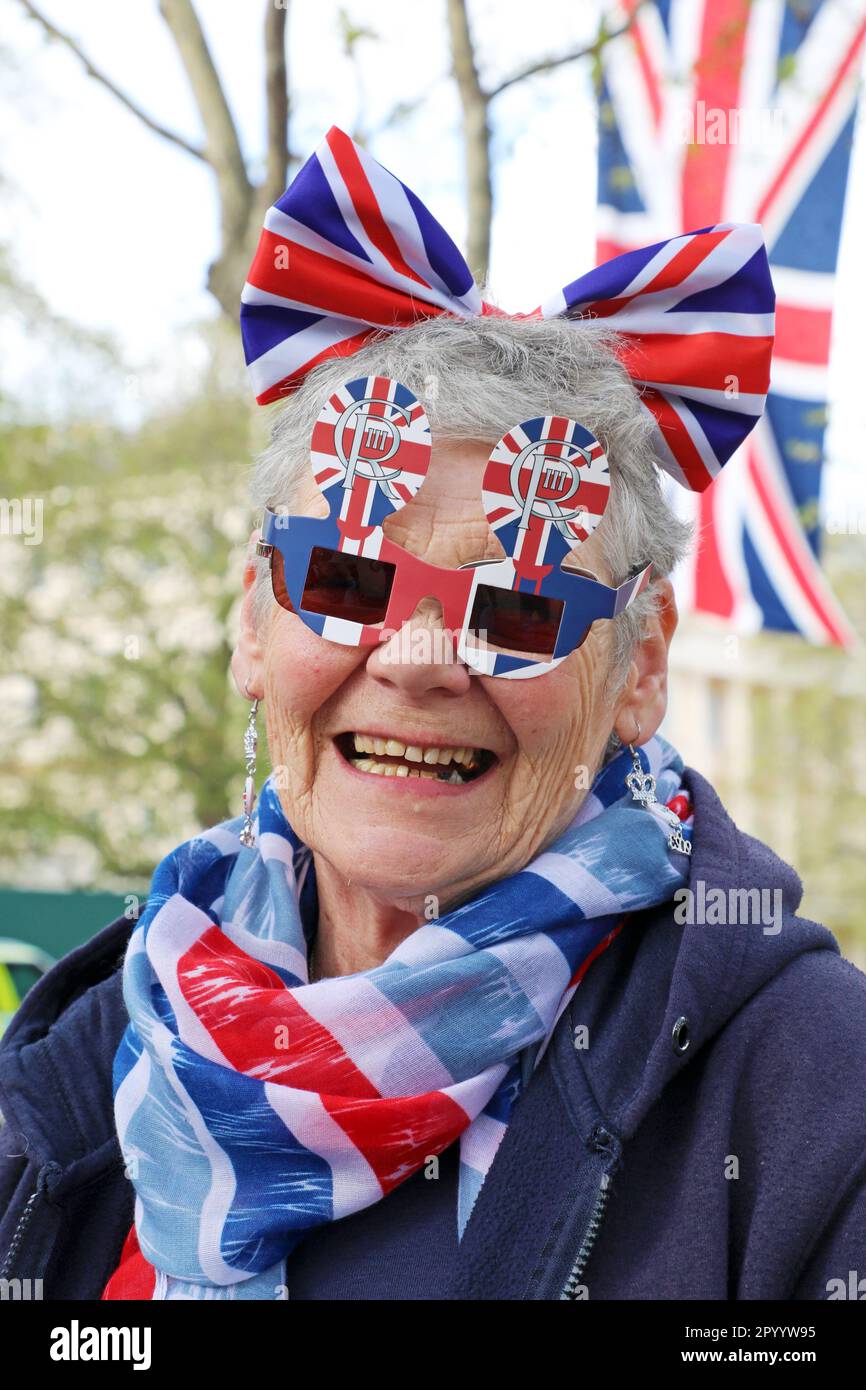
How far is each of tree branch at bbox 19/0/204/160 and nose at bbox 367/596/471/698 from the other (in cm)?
434

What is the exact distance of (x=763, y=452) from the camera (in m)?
7.03

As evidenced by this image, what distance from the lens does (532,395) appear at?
7.09 feet

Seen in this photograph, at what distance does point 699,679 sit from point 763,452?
68.8 ft

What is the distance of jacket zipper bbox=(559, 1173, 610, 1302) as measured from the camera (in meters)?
1.88

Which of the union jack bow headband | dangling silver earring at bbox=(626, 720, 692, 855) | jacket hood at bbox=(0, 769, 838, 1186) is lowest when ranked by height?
jacket hood at bbox=(0, 769, 838, 1186)

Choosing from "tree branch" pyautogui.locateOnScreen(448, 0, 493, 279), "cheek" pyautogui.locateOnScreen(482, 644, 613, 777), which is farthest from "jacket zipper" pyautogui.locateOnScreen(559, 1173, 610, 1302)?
"tree branch" pyautogui.locateOnScreen(448, 0, 493, 279)

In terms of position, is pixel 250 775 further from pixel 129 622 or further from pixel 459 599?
pixel 129 622

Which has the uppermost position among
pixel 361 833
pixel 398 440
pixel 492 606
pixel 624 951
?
pixel 398 440

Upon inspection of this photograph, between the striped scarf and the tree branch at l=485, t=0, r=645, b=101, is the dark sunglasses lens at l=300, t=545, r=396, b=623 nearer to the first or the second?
the striped scarf

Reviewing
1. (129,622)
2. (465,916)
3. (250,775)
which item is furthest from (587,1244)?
(129,622)
